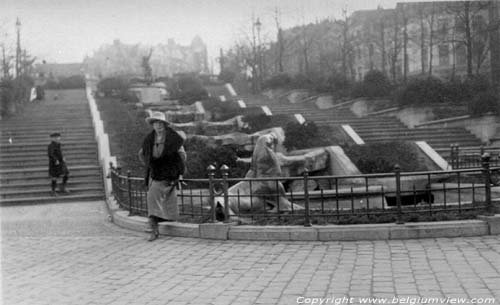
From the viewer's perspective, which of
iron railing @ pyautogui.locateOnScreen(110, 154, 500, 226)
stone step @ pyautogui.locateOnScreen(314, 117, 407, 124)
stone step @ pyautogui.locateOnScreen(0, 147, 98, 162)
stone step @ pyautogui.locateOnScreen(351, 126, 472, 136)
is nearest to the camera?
iron railing @ pyautogui.locateOnScreen(110, 154, 500, 226)

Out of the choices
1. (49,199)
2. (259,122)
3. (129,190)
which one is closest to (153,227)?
(129,190)

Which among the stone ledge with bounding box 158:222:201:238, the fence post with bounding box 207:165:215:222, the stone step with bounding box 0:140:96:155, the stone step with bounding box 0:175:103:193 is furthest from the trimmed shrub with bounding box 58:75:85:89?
the fence post with bounding box 207:165:215:222

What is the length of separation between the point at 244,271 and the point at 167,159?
281 cm

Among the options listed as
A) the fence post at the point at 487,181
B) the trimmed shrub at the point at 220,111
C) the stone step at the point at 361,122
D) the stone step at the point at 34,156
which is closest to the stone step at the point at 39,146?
the stone step at the point at 34,156

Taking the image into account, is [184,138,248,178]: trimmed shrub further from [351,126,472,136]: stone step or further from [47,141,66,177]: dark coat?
[351,126,472,136]: stone step

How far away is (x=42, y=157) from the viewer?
59.6 ft

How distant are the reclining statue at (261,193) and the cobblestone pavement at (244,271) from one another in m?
0.95

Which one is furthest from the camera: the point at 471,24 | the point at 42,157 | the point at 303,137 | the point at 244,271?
the point at 471,24

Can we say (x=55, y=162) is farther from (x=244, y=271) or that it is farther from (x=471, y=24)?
(x=471, y=24)

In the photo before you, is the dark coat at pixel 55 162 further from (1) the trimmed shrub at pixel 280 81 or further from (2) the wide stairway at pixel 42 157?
(1) the trimmed shrub at pixel 280 81

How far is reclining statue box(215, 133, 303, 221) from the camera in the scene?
8.70 m

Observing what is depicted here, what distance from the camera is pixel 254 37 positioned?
38125 millimetres

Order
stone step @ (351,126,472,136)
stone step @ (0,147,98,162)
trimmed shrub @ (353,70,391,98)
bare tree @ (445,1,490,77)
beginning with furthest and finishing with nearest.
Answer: trimmed shrub @ (353,70,391,98) < bare tree @ (445,1,490,77) < stone step @ (351,126,472,136) < stone step @ (0,147,98,162)

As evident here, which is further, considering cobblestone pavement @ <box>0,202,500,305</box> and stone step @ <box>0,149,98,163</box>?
stone step @ <box>0,149,98,163</box>
